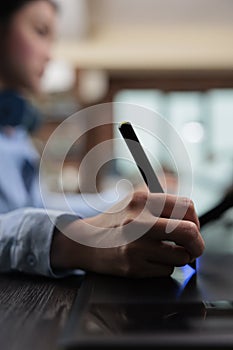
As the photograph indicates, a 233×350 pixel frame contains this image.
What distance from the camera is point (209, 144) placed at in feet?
16.7

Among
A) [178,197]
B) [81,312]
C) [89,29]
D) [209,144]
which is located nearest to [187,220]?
[178,197]

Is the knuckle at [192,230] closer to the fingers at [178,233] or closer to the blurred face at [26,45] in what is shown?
the fingers at [178,233]

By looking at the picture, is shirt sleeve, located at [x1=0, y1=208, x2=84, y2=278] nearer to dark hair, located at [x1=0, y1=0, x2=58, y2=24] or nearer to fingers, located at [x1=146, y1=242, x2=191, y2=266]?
fingers, located at [x1=146, y1=242, x2=191, y2=266]

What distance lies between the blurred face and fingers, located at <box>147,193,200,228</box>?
84 cm

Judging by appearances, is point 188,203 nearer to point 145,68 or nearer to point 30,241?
point 30,241

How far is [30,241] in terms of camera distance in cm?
41

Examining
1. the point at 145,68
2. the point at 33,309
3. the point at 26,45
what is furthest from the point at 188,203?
the point at 145,68

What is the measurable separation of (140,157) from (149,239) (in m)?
0.06

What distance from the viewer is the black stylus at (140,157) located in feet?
1.08

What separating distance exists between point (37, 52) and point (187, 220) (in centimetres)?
92

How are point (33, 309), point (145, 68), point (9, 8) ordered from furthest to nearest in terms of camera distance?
1. point (145, 68)
2. point (9, 8)
3. point (33, 309)

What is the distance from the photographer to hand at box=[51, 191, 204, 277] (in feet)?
1.13

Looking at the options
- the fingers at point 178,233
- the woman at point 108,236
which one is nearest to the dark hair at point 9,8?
the woman at point 108,236

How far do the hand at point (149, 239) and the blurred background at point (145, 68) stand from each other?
220 cm
